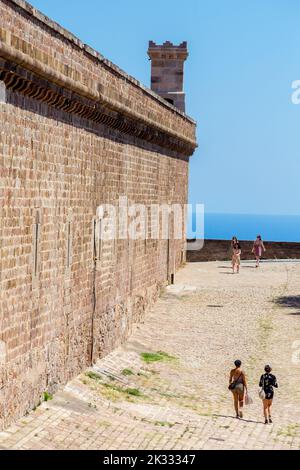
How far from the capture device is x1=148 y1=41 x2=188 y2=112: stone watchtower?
31391 millimetres

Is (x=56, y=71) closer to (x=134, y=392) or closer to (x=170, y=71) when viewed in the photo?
(x=134, y=392)

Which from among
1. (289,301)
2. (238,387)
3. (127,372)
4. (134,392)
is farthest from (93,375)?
(289,301)

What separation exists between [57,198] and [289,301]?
11.9 m

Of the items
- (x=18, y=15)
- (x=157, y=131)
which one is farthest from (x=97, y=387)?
(x=157, y=131)

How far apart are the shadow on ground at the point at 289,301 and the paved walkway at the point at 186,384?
0.03 m

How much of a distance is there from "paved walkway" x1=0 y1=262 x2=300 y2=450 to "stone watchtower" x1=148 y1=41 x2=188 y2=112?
8335 millimetres

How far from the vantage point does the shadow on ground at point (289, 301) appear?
2338 centimetres

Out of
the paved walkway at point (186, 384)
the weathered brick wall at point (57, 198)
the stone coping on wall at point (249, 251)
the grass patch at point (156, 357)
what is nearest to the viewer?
the weathered brick wall at point (57, 198)

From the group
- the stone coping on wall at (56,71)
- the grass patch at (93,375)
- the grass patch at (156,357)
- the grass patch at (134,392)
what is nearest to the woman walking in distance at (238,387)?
the grass patch at (134,392)

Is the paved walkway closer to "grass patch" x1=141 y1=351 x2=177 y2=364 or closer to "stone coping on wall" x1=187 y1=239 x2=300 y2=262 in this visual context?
"grass patch" x1=141 y1=351 x2=177 y2=364

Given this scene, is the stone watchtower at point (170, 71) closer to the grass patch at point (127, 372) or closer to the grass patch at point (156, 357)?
the grass patch at point (156, 357)

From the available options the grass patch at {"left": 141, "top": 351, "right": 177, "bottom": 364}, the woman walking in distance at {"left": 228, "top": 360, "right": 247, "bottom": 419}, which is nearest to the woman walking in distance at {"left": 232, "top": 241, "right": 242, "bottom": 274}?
the grass patch at {"left": 141, "top": 351, "right": 177, "bottom": 364}

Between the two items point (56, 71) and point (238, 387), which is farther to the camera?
point (238, 387)

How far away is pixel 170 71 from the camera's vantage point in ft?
104
